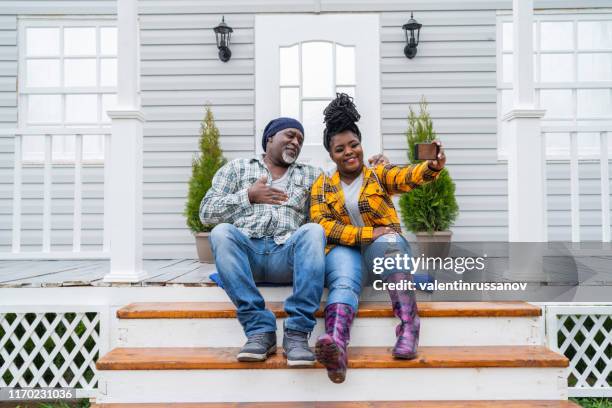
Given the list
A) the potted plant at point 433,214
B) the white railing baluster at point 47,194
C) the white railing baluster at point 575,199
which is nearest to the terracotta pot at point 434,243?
the potted plant at point 433,214

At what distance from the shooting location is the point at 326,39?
436cm

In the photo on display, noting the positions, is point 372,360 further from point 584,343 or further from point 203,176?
point 203,176

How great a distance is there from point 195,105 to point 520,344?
346 cm

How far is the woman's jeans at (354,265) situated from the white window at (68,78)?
11.1 ft

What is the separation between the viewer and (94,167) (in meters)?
4.41

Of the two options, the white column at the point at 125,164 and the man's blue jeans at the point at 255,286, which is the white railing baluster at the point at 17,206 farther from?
the man's blue jeans at the point at 255,286

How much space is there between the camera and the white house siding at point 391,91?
14.3 ft

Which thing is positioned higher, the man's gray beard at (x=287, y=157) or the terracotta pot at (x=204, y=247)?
the man's gray beard at (x=287, y=157)

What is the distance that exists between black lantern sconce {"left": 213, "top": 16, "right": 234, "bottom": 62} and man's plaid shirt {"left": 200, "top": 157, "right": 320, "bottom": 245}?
7.46 feet

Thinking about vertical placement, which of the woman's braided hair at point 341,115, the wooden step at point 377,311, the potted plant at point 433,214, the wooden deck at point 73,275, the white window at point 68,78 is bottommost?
the wooden step at point 377,311

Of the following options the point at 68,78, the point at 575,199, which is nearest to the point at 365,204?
the point at 575,199

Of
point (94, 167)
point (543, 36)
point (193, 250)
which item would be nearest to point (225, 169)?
Result: point (193, 250)

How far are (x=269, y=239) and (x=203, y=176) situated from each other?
1.97m

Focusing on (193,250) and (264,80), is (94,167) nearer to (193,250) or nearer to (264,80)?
(193,250)
